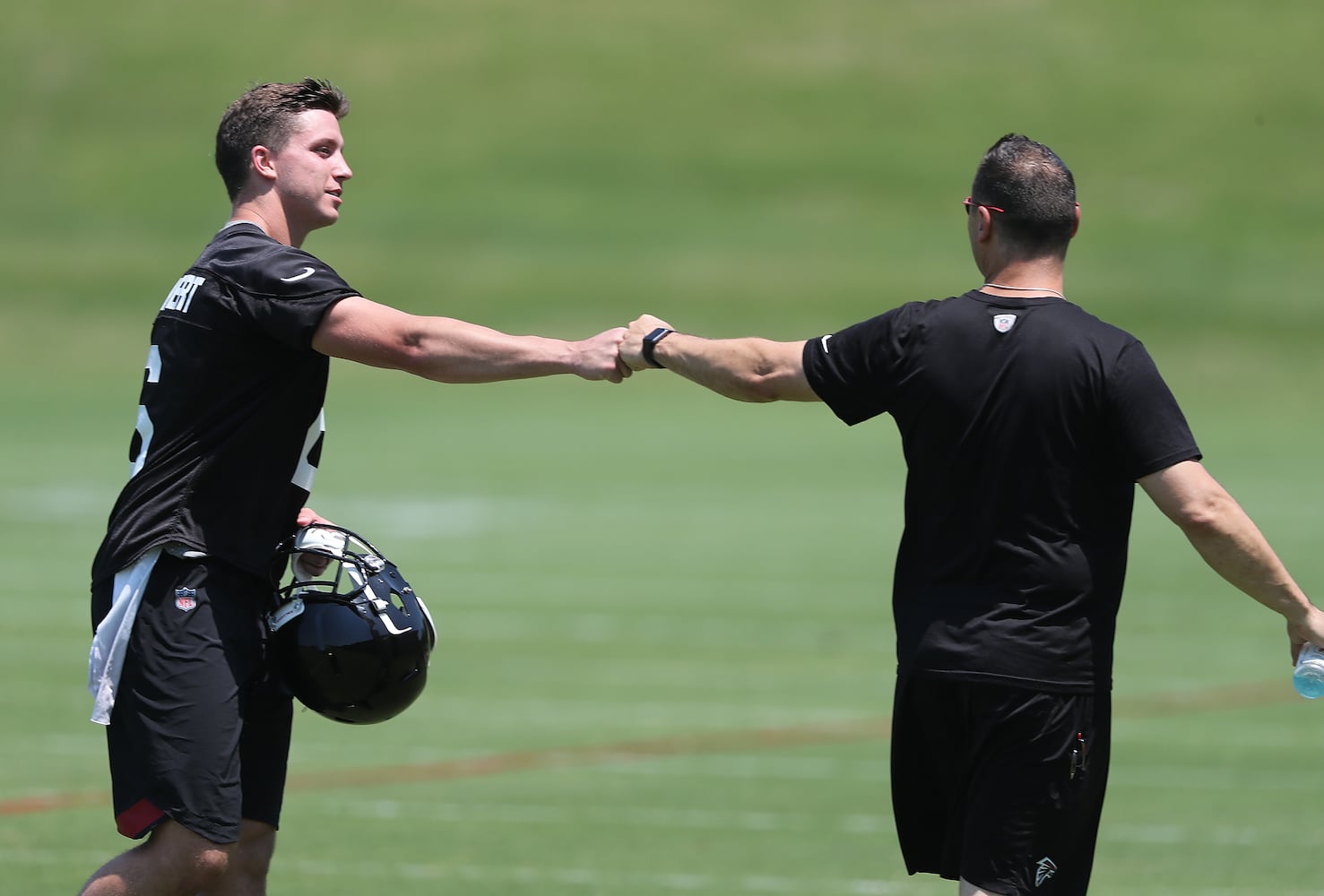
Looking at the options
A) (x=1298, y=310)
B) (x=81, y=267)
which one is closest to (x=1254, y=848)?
(x=1298, y=310)

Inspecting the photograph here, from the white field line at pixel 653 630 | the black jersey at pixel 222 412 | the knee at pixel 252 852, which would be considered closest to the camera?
the black jersey at pixel 222 412

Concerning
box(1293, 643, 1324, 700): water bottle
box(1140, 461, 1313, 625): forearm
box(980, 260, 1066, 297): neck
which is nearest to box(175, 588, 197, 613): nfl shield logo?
box(980, 260, 1066, 297): neck

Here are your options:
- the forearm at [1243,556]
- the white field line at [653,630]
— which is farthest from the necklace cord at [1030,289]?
the white field line at [653,630]

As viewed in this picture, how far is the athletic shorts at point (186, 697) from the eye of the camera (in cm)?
536

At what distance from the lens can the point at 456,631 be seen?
13.8m

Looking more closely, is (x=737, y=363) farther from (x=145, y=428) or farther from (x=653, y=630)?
(x=653, y=630)

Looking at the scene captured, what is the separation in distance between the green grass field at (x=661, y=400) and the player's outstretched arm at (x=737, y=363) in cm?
261

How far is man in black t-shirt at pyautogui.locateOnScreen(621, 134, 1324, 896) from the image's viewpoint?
530 centimetres

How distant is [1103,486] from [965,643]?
0.54 m

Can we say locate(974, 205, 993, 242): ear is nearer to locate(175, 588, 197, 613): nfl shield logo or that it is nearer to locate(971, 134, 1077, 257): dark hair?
locate(971, 134, 1077, 257): dark hair

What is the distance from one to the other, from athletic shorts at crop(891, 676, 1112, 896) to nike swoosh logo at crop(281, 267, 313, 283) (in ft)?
6.19

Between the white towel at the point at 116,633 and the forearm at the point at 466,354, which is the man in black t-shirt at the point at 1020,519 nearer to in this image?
the forearm at the point at 466,354

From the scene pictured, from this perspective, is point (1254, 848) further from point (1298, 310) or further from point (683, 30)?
point (683, 30)

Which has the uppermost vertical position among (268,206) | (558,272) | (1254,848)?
(558,272)
